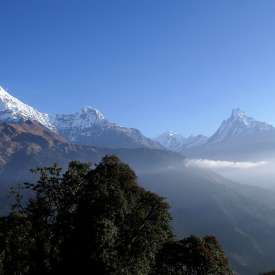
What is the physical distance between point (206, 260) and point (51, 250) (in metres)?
21.3

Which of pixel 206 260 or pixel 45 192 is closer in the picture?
pixel 206 260

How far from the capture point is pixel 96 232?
61812 millimetres

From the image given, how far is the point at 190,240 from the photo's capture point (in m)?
73.0

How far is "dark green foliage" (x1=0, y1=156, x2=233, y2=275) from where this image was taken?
63.2 meters

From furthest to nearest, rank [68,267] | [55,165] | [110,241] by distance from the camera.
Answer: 1. [55,165]
2. [68,267]
3. [110,241]

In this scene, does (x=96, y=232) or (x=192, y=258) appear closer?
(x=96, y=232)

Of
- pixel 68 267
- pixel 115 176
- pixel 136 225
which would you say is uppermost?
pixel 115 176

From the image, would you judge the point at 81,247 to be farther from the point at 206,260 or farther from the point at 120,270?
the point at 206,260

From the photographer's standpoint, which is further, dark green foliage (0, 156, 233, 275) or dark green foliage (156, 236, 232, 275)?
dark green foliage (156, 236, 232, 275)

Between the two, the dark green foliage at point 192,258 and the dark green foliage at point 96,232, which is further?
the dark green foliage at point 192,258

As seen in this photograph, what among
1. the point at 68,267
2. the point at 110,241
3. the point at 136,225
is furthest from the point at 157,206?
the point at 68,267

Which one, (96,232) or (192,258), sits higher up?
(96,232)

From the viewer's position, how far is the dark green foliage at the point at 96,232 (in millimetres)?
63219

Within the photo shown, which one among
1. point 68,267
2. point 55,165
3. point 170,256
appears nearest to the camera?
point 68,267
